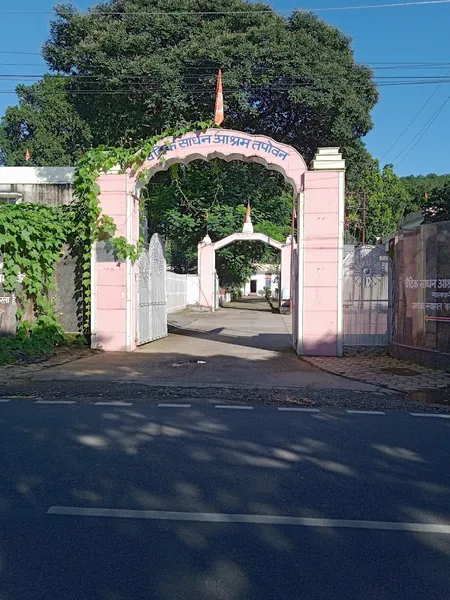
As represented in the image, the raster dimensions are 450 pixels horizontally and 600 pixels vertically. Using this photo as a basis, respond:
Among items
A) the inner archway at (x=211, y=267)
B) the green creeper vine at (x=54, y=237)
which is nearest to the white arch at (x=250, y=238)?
the inner archway at (x=211, y=267)

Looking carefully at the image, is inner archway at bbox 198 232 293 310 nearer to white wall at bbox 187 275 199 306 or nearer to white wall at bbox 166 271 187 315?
white wall at bbox 166 271 187 315

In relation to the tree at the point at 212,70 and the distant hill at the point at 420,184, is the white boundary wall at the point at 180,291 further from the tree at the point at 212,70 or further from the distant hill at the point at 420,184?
the distant hill at the point at 420,184

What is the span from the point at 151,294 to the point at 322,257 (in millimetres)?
4951

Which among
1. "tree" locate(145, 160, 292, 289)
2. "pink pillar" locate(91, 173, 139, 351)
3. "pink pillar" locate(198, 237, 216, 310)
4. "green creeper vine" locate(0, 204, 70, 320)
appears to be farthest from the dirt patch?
"pink pillar" locate(198, 237, 216, 310)

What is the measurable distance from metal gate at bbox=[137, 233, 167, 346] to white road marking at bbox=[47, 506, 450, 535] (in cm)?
1022

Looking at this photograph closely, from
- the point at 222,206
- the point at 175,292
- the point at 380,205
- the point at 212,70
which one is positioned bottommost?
the point at 175,292

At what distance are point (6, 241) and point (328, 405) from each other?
803 cm

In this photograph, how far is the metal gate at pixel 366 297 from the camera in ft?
46.8

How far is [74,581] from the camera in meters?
3.23

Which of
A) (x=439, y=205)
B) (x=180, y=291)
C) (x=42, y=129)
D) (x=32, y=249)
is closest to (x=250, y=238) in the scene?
(x=180, y=291)

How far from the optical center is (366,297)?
14.3 m

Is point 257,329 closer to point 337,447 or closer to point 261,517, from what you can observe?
point 337,447

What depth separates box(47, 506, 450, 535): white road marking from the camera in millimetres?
3994

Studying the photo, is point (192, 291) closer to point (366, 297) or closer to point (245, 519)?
point (366, 297)
